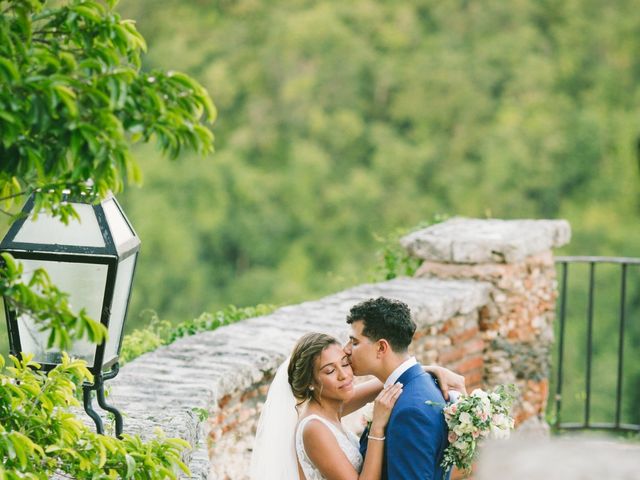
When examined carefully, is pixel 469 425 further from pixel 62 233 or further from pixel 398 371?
pixel 62 233

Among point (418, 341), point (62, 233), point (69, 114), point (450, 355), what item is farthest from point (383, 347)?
point (450, 355)

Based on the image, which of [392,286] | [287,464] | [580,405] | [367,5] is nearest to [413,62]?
[367,5]

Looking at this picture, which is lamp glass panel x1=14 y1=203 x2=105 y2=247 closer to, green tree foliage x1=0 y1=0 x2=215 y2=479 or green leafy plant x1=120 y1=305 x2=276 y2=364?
green tree foliage x1=0 y1=0 x2=215 y2=479

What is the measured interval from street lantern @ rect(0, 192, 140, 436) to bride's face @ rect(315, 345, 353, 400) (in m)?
1.06

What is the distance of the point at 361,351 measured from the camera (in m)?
3.42

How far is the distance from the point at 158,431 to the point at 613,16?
97.5 ft

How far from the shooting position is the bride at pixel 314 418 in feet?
11.0

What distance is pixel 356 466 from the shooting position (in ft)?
11.4

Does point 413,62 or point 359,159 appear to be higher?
point 413,62

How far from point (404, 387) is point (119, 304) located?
1.16 m

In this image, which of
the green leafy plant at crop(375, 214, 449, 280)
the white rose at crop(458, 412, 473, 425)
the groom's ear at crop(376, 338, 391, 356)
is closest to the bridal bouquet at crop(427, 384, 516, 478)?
the white rose at crop(458, 412, 473, 425)

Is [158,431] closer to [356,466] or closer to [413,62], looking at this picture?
[356,466]

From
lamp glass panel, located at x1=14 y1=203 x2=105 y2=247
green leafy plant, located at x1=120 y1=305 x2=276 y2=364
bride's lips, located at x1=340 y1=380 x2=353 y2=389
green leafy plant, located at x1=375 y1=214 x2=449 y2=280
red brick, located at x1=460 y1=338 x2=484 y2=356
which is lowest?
red brick, located at x1=460 y1=338 x2=484 y2=356

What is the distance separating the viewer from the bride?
3348 millimetres
